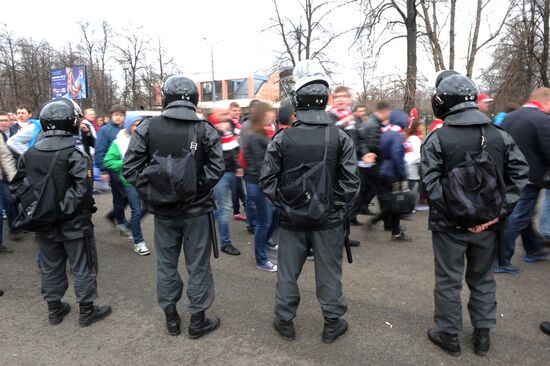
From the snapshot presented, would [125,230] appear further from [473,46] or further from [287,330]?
[473,46]

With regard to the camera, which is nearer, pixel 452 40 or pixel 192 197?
pixel 192 197

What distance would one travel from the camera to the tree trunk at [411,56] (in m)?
15.8

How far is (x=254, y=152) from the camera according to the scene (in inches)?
175

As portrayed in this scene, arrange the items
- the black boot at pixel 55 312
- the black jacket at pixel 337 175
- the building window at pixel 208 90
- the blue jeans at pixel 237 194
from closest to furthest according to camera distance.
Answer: the black jacket at pixel 337 175, the black boot at pixel 55 312, the blue jeans at pixel 237 194, the building window at pixel 208 90

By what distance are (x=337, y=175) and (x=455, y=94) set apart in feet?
3.29

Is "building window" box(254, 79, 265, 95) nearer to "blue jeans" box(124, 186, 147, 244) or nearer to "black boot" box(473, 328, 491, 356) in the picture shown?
"blue jeans" box(124, 186, 147, 244)

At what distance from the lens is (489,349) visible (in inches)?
113

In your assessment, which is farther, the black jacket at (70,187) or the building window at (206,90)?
the building window at (206,90)

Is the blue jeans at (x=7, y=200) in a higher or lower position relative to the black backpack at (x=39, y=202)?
lower

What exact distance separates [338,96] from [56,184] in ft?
12.4

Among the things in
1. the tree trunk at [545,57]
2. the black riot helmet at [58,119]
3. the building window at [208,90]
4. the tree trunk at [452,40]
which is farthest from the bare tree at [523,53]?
the building window at [208,90]

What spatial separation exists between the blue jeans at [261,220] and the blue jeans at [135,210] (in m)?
1.56

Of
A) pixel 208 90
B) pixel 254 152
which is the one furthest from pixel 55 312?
pixel 208 90

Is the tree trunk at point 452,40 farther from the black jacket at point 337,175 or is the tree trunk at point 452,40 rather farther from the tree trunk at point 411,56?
the black jacket at point 337,175
